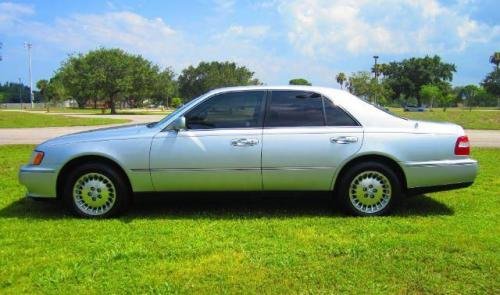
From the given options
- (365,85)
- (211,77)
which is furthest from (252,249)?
(211,77)

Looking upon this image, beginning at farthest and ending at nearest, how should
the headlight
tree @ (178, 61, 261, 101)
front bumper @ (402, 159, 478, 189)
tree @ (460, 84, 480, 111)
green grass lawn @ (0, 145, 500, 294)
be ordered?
tree @ (460, 84, 480, 111) < tree @ (178, 61, 261, 101) < the headlight < front bumper @ (402, 159, 478, 189) < green grass lawn @ (0, 145, 500, 294)

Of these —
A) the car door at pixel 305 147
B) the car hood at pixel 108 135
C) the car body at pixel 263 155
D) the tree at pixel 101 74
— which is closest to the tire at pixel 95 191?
the car body at pixel 263 155

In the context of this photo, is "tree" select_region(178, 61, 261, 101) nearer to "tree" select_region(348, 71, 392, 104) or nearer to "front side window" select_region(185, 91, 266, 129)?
"tree" select_region(348, 71, 392, 104)

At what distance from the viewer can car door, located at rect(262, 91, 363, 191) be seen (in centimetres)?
601

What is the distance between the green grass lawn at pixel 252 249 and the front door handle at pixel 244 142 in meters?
0.65

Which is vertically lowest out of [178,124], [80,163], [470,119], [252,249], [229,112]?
[252,249]

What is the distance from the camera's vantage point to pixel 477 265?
4383 millimetres

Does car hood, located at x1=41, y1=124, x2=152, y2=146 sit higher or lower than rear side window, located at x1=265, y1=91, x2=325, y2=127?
lower

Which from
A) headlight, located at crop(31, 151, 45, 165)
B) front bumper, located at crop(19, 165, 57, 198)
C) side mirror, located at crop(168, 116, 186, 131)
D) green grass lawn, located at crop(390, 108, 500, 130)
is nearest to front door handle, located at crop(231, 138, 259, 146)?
side mirror, located at crop(168, 116, 186, 131)

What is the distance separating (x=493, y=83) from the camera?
98.9m

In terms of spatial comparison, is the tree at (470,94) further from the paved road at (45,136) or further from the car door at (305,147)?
the car door at (305,147)

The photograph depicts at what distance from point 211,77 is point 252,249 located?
87.3 metres

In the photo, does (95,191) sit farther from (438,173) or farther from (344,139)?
(438,173)

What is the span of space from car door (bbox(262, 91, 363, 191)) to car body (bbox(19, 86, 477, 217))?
0.01 meters
